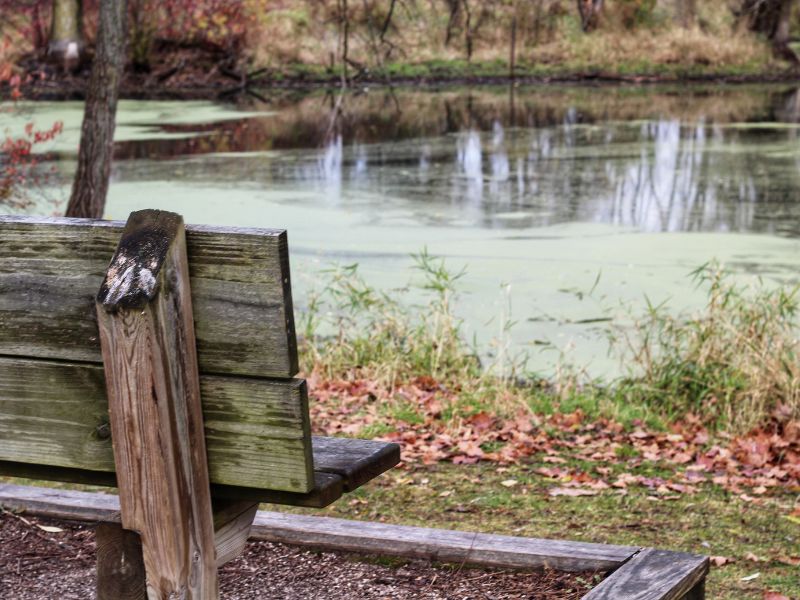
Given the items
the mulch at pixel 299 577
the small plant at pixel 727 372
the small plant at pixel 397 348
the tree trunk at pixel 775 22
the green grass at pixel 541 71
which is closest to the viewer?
the mulch at pixel 299 577

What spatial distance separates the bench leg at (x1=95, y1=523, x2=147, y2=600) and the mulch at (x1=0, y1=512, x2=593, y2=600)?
34.6 inches

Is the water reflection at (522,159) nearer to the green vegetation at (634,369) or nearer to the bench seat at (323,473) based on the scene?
the green vegetation at (634,369)

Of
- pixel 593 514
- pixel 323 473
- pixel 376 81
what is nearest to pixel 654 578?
pixel 323 473

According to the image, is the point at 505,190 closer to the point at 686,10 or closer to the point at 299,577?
the point at 299,577

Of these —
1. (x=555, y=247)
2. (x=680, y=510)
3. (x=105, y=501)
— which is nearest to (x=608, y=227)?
(x=555, y=247)

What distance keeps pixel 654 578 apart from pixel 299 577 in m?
0.97

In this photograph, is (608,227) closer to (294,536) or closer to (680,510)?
(680,510)

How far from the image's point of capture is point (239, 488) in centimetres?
216

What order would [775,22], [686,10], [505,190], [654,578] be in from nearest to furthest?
[654,578] < [505,190] < [775,22] < [686,10]

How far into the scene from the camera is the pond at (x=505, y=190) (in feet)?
28.3

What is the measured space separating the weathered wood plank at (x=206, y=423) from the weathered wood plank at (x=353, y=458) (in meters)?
0.24

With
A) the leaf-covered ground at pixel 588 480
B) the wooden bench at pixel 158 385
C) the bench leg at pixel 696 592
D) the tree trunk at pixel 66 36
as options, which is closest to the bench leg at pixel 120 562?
the wooden bench at pixel 158 385

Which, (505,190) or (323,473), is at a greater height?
(323,473)

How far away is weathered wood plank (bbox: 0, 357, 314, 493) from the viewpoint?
205cm
